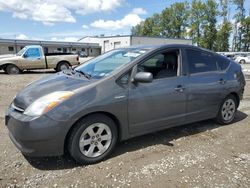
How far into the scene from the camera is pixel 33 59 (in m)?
15.2

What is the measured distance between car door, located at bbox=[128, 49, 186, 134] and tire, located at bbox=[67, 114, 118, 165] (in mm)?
371

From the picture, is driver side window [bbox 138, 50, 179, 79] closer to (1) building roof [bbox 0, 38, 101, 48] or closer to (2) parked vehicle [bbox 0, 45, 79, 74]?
(2) parked vehicle [bbox 0, 45, 79, 74]

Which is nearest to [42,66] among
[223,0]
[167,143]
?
[167,143]

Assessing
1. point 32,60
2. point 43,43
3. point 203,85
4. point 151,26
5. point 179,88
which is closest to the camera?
point 179,88

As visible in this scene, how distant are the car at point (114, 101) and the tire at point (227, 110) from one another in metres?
0.22

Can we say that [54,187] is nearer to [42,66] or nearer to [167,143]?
[167,143]

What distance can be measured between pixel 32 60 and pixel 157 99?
13.0 meters

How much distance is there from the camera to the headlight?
3096mm

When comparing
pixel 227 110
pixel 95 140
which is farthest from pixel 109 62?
pixel 227 110

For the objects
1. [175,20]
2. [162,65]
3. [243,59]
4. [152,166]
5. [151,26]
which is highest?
[175,20]

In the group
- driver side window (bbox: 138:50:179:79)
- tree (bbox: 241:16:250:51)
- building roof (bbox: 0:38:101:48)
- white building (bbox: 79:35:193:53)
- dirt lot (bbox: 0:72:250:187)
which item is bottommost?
dirt lot (bbox: 0:72:250:187)

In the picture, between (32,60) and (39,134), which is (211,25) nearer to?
(32,60)

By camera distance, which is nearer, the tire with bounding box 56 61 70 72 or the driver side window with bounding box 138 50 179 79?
the driver side window with bounding box 138 50 179 79

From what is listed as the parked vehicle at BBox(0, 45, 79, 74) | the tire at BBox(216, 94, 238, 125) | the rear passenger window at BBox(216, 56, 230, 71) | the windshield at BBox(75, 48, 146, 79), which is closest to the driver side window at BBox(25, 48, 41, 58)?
the parked vehicle at BBox(0, 45, 79, 74)
